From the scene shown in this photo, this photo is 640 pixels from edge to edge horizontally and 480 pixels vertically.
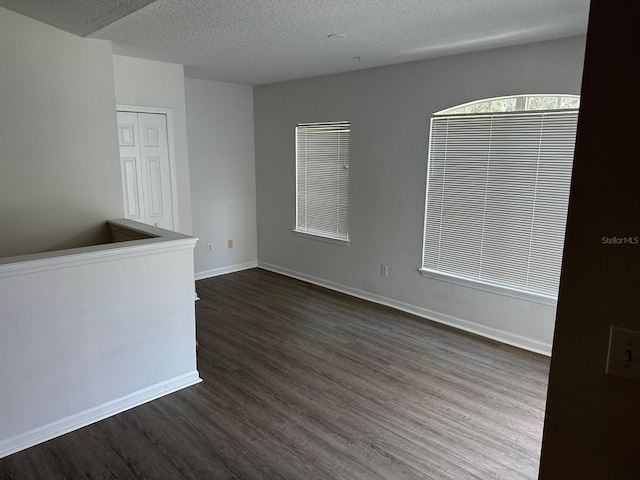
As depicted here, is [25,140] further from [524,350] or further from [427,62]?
[524,350]

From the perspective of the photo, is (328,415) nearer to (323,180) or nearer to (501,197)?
(501,197)

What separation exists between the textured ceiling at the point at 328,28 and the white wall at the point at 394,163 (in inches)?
7.6

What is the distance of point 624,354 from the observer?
937 mm

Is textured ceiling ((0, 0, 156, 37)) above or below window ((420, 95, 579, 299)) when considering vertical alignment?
above

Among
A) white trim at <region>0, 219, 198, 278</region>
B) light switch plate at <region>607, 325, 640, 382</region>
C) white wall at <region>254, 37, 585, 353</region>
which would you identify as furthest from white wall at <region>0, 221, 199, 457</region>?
light switch plate at <region>607, 325, 640, 382</region>

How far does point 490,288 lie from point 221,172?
3.56m

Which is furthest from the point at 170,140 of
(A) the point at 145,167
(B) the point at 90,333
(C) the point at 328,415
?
(C) the point at 328,415

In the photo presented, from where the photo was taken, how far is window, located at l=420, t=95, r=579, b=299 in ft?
11.1

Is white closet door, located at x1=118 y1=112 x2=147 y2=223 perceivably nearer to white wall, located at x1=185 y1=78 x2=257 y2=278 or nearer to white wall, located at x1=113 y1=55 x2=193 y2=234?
white wall, located at x1=113 y1=55 x2=193 y2=234

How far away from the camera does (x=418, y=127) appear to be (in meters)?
4.16

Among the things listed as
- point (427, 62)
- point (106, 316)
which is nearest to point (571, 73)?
point (427, 62)

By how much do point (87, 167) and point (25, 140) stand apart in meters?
0.47

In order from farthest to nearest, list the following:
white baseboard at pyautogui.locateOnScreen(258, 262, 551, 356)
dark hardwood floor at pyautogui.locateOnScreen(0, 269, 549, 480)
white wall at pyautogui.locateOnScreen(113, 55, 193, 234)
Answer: white wall at pyautogui.locateOnScreen(113, 55, 193, 234) → white baseboard at pyautogui.locateOnScreen(258, 262, 551, 356) → dark hardwood floor at pyautogui.locateOnScreen(0, 269, 549, 480)

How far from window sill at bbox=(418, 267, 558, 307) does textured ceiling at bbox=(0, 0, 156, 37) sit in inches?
127
